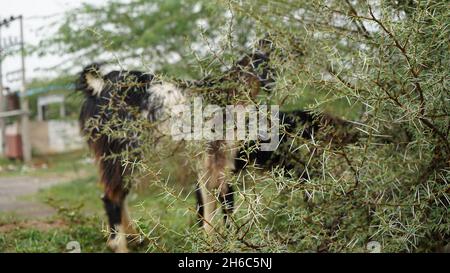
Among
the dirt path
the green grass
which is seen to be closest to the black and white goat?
the green grass

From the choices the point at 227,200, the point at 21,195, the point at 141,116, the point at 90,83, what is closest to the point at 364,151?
the point at 227,200

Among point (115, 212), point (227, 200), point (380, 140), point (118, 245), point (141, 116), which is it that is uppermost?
point (141, 116)

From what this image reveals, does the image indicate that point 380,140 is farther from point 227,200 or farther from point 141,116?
point 141,116

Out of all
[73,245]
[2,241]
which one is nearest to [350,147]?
[73,245]

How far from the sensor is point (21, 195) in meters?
3.38

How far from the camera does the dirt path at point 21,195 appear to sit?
10.2ft

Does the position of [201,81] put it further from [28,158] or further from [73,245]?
[28,158]

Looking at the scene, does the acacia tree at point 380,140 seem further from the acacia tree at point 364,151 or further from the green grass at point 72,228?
the green grass at point 72,228

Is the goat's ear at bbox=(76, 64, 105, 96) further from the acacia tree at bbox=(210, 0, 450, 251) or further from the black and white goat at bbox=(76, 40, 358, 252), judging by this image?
the acacia tree at bbox=(210, 0, 450, 251)

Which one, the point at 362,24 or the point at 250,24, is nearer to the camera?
the point at 362,24

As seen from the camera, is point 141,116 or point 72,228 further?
point 72,228

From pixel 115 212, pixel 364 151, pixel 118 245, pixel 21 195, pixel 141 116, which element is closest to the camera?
pixel 364 151

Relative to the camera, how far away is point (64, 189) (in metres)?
4.23
